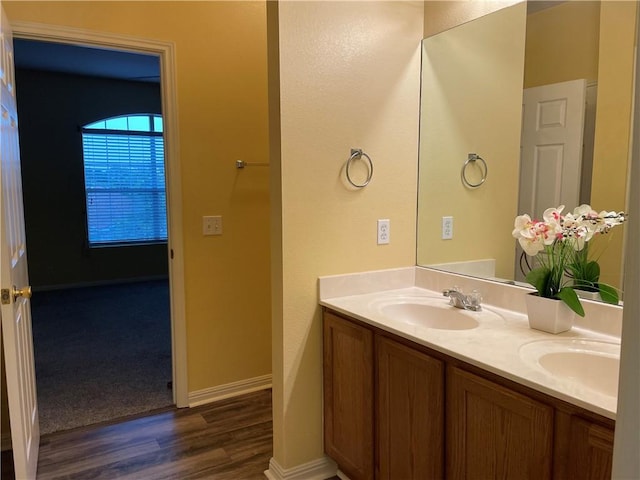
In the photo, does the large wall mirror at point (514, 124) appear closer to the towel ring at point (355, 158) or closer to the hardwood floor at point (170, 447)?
the towel ring at point (355, 158)

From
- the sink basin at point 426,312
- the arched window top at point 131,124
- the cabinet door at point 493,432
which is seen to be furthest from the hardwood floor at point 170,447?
the arched window top at point 131,124

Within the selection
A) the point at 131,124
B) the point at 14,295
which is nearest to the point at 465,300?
the point at 14,295

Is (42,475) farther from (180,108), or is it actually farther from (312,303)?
(180,108)

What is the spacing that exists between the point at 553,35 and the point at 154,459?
257 cm

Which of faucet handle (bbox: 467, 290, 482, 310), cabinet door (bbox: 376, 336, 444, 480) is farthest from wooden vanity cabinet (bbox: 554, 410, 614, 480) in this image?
faucet handle (bbox: 467, 290, 482, 310)

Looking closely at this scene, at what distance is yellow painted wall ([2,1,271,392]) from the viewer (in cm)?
261

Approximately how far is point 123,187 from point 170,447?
15.8 ft

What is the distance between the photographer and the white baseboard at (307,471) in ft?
6.66

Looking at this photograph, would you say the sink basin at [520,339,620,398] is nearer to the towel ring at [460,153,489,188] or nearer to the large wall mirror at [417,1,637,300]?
the large wall mirror at [417,1,637,300]

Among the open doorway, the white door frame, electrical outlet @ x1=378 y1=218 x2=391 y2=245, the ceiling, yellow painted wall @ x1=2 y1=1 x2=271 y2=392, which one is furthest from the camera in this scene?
the ceiling

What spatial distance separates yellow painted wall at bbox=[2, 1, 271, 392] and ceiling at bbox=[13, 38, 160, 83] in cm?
219

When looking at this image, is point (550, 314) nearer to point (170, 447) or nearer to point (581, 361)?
point (581, 361)

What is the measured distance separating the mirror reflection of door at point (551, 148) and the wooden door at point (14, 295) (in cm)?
194

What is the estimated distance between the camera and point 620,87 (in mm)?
1530
